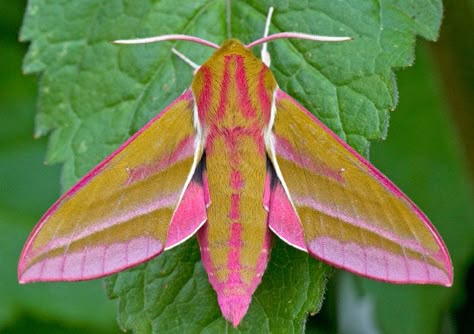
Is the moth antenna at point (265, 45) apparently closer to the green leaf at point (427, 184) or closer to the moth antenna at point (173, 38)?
the moth antenna at point (173, 38)

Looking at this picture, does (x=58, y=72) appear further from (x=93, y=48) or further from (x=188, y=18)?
(x=188, y=18)

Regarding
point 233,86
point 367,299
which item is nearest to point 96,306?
point 367,299

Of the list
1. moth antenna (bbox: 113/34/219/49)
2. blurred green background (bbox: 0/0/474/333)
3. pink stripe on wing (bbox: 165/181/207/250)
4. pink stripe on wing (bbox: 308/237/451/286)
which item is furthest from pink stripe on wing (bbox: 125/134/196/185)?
blurred green background (bbox: 0/0/474/333)

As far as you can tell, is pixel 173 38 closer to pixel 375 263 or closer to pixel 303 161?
pixel 303 161

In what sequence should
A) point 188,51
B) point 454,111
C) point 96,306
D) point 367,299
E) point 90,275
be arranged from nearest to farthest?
point 90,275
point 188,51
point 454,111
point 367,299
point 96,306

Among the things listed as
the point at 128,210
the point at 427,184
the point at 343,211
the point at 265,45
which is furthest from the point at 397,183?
the point at 128,210

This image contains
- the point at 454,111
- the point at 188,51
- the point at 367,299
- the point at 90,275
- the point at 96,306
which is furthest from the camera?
the point at 96,306

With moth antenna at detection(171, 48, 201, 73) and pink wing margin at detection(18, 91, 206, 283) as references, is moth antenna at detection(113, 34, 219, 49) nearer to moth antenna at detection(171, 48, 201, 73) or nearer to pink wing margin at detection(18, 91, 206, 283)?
moth antenna at detection(171, 48, 201, 73)

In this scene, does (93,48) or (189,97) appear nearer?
(189,97)
